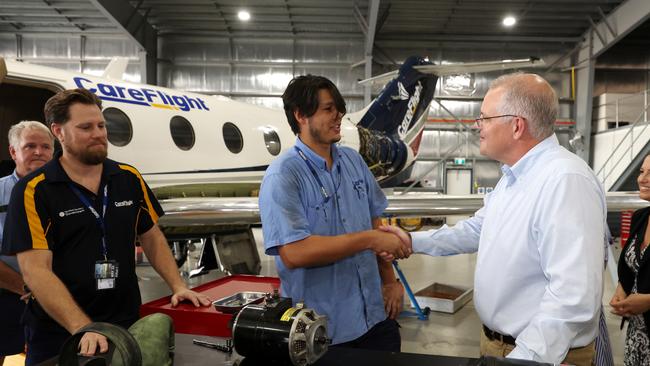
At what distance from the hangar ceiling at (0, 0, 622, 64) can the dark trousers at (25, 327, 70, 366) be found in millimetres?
12653

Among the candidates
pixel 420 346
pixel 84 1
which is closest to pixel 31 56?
pixel 84 1

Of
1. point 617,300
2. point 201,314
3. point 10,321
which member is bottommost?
point 10,321

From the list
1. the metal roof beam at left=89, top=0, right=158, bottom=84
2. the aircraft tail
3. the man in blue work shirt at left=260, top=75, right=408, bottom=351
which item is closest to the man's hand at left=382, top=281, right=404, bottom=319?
the man in blue work shirt at left=260, top=75, right=408, bottom=351

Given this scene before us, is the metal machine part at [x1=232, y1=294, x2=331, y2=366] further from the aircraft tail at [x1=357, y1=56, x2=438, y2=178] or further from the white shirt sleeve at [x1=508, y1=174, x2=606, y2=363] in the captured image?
the aircraft tail at [x1=357, y1=56, x2=438, y2=178]

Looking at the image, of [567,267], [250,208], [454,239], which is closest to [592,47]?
[250,208]

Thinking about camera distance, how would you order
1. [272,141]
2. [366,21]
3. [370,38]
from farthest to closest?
[366,21]
[370,38]
[272,141]

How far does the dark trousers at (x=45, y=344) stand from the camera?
1.75 m

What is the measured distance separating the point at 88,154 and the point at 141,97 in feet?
12.7

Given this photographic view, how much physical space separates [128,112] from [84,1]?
11289 millimetres

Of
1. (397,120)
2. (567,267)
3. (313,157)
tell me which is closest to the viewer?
(567,267)

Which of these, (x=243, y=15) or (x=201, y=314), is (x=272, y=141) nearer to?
(x=201, y=314)

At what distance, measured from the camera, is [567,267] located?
1288 millimetres

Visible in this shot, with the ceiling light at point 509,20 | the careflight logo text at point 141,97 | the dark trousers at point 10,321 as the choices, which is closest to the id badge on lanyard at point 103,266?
the dark trousers at point 10,321

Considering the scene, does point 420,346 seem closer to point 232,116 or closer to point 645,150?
point 232,116
